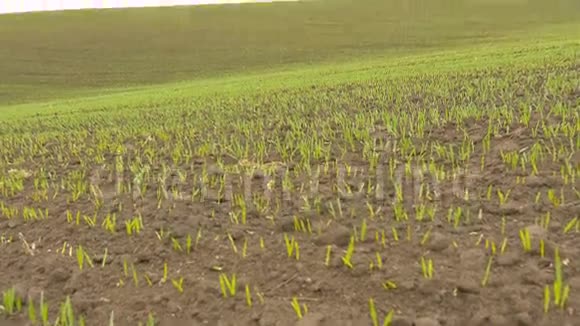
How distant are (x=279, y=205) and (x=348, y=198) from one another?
1.59 ft

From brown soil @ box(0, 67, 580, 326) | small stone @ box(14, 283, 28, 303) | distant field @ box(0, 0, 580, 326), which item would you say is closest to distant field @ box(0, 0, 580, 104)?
distant field @ box(0, 0, 580, 326)

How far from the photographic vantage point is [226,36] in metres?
43.9

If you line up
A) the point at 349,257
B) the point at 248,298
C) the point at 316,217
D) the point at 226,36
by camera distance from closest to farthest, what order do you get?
the point at 248,298 < the point at 349,257 < the point at 316,217 < the point at 226,36

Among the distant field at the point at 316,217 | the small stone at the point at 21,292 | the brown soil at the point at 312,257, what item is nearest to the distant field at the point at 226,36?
the distant field at the point at 316,217

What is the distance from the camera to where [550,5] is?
162 ft

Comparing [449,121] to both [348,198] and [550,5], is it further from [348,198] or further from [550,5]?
[550,5]

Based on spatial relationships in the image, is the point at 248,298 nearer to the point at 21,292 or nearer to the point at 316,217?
the point at 316,217

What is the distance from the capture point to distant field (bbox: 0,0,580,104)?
34281 millimetres

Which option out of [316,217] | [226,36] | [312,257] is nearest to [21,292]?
[312,257]

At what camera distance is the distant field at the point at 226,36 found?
3428 centimetres

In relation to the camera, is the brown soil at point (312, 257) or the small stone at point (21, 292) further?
the small stone at point (21, 292)

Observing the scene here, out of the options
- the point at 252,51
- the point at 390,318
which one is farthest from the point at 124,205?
the point at 252,51

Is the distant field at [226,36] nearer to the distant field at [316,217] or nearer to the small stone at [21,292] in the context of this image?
the distant field at [316,217]

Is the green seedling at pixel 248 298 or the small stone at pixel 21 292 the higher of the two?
the green seedling at pixel 248 298
